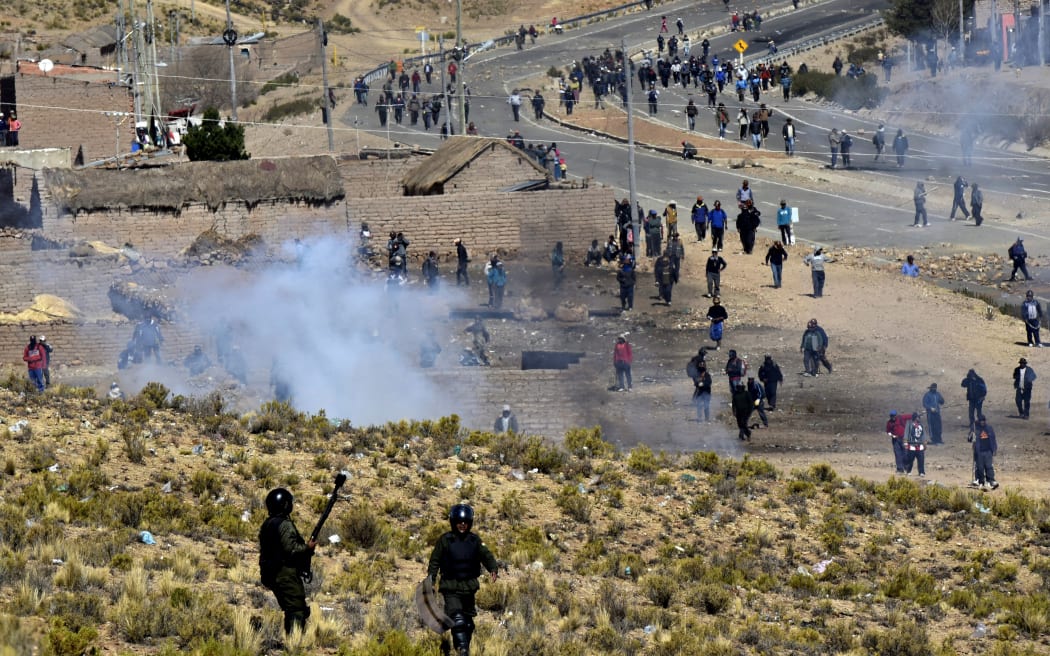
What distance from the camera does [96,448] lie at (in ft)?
61.1

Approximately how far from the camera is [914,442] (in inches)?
907

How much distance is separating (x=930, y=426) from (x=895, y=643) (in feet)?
36.1

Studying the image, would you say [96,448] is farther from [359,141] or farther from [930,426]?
[359,141]

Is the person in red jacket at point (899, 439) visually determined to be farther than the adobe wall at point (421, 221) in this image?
No

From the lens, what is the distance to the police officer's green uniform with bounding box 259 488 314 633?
11281 mm

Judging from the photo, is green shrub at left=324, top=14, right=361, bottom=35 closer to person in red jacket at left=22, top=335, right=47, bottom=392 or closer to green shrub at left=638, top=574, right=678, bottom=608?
person in red jacket at left=22, top=335, right=47, bottom=392

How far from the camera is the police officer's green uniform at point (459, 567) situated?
11.5 metres

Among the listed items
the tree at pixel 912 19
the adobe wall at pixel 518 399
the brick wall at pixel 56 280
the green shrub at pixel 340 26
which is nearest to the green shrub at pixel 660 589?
the adobe wall at pixel 518 399

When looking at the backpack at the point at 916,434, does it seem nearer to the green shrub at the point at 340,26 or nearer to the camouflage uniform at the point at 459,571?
the camouflage uniform at the point at 459,571

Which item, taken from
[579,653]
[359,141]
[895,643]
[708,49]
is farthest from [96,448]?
Result: [708,49]

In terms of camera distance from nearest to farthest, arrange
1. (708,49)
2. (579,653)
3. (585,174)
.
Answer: (579,653) < (585,174) < (708,49)

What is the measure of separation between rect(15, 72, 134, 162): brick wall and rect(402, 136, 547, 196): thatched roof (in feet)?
39.5

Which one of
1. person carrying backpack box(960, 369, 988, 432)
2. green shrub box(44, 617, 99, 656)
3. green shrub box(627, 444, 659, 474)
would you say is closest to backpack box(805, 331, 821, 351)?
person carrying backpack box(960, 369, 988, 432)

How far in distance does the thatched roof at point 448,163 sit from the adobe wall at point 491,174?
0.33 ft
